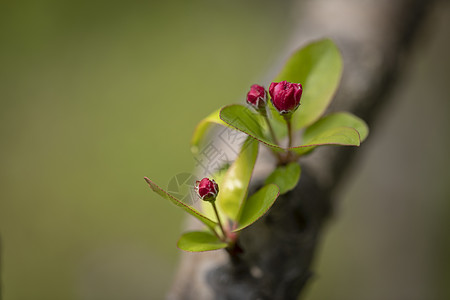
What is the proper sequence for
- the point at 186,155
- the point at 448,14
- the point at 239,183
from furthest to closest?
the point at 186,155 < the point at 448,14 < the point at 239,183

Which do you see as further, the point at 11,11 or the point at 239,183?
the point at 11,11

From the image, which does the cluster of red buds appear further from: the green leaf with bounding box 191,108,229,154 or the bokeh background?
the bokeh background

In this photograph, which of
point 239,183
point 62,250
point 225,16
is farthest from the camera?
point 225,16

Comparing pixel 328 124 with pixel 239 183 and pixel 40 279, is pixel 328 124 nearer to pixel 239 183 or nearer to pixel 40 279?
pixel 239 183

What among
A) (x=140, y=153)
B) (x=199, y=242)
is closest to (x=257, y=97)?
(x=199, y=242)

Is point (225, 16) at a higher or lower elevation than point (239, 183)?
higher

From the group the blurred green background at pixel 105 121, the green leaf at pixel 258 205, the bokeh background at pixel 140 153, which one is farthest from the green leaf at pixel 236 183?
the blurred green background at pixel 105 121

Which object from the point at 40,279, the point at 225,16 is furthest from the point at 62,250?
the point at 225,16
